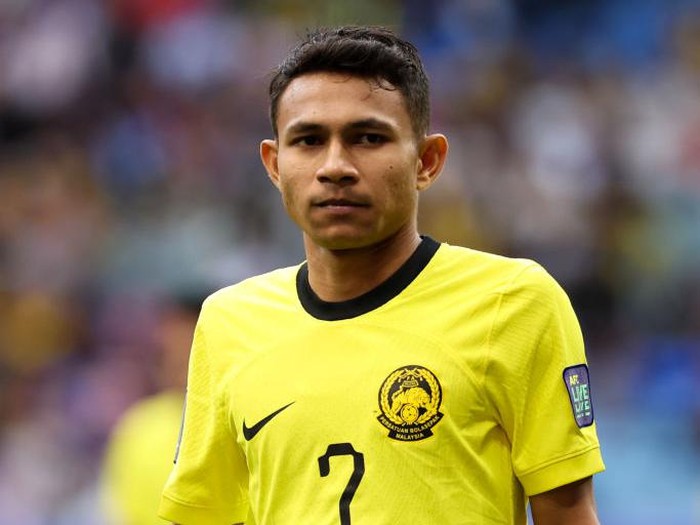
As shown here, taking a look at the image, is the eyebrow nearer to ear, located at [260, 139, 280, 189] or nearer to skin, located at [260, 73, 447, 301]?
skin, located at [260, 73, 447, 301]

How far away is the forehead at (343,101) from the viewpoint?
311 cm

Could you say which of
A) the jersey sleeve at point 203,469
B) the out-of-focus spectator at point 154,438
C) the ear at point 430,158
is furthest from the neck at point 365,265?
the out-of-focus spectator at point 154,438

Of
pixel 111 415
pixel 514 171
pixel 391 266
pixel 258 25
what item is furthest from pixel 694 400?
pixel 391 266

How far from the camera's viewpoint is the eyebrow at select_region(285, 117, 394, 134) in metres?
3.09

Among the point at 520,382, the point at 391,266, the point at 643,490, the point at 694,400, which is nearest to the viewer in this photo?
the point at 520,382

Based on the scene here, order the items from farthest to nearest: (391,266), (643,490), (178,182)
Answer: (178,182), (643,490), (391,266)

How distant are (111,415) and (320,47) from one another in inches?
238

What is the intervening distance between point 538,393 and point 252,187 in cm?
708

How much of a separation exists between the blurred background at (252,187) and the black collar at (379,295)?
4.89 meters

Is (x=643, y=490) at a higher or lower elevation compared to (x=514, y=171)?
lower

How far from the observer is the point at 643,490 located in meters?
7.79

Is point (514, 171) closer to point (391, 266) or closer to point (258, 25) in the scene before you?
point (258, 25)

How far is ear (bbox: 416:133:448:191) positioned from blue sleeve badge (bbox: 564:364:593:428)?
53 cm

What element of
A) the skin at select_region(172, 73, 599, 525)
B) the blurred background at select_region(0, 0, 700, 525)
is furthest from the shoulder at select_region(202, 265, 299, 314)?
the blurred background at select_region(0, 0, 700, 525)
